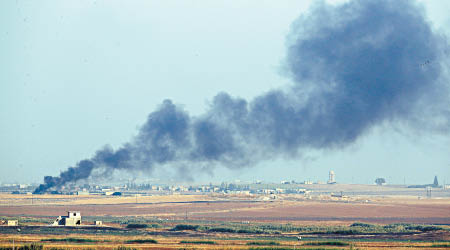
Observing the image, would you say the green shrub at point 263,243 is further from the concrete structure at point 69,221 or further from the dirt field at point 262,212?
the dirt field at point 262,212

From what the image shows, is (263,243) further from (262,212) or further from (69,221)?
(262,212)

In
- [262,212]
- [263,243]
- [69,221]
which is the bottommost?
[263,243]

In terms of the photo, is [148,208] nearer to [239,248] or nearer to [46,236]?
[46,236]

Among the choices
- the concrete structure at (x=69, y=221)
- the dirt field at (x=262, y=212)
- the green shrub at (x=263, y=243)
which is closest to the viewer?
the green shrub at (x=263, y=243)

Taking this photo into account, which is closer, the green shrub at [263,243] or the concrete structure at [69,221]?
the green shrub at [263,243]

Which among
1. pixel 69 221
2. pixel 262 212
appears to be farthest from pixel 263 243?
pixel 262 212

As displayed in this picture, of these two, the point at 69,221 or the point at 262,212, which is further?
the point at 262,212

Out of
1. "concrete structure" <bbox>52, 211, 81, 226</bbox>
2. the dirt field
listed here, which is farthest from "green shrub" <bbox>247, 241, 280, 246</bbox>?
the dirt field

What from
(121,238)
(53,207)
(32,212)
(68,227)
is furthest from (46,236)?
(53,207)

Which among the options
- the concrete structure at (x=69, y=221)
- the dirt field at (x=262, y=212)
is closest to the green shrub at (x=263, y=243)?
the concrete structure at (x=69, y=221)

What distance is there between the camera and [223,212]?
522 feet

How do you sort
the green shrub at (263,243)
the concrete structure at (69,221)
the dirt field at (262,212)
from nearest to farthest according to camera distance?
the green shrub at (263,243), the concrete structure at (69,221), the dirt field at (262,212)

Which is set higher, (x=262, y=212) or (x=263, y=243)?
(x=262, y=212)

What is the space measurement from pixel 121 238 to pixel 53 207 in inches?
3490
